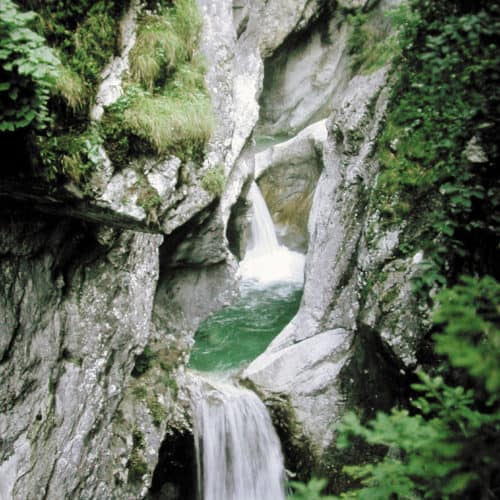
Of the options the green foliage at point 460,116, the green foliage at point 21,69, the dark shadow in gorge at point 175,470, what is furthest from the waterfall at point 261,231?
the green foliage at point 21,69

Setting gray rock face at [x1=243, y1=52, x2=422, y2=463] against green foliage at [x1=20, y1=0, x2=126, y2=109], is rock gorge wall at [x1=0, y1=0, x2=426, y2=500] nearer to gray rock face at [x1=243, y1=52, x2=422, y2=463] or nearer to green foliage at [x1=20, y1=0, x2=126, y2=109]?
gray rock face at [x1=243, y1=52, x2=422, y2=463]

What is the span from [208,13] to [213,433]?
24.2ft

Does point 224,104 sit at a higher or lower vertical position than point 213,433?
higher

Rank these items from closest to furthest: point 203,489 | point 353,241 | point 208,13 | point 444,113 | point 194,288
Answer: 1. point 444,113
2. point 203,489
3. point 208,13
4. point 353,241
5. point 194,288

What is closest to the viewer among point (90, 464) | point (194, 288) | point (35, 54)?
point (35, 54)

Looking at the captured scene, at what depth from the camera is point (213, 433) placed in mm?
6984

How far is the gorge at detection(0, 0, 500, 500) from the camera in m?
3.47

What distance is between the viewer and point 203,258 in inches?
364

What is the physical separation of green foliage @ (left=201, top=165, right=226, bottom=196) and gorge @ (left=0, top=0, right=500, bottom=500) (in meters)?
0.04

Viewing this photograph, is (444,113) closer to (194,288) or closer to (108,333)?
(108,333)

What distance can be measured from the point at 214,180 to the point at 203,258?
2.95 m

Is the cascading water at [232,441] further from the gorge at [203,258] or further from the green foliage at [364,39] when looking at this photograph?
the green foliage at [364,39]

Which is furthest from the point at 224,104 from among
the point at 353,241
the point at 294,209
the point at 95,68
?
the point at 294,209

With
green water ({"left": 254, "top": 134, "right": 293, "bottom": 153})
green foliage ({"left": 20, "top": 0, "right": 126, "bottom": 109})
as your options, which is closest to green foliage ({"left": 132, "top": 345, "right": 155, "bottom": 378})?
green foliage ({"left": 20, "top": 0, "right": 126, "bottom": 109})
